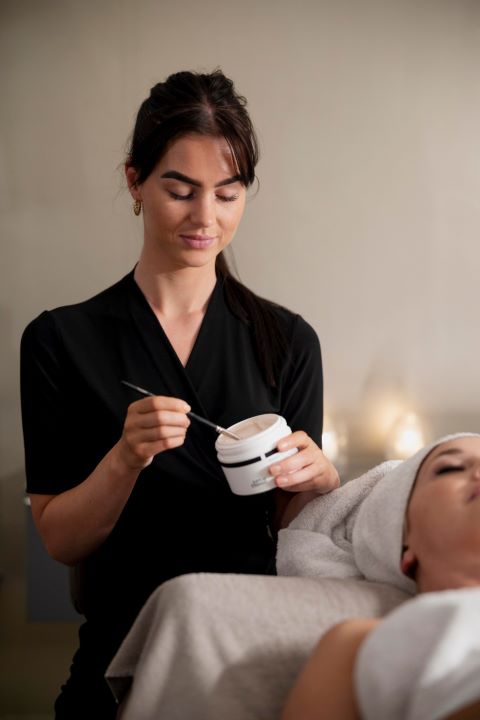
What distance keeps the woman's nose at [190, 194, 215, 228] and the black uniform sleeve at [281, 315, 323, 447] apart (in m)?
0.30

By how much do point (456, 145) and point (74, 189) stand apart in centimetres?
141

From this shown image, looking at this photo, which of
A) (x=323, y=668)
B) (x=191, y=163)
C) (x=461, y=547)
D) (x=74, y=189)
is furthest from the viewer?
(x=74, y=189)

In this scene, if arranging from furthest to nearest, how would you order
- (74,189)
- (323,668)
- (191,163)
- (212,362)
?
(74,189)
(212,362)
(191,163)
(323,668)

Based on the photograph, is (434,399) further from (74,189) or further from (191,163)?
(191,163)

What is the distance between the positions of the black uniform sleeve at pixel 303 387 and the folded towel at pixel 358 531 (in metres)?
0.19

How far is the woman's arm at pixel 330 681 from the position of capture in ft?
2.90

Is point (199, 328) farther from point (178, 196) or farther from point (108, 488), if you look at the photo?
point (108, 488)

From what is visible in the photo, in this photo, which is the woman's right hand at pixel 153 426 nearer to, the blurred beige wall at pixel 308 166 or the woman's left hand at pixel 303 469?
the woman's left hand at pixel 303 469

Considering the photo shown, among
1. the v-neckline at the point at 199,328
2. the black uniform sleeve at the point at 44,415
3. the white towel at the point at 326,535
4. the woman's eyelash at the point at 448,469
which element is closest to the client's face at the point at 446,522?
the woman's eyelash at the point at 448,469

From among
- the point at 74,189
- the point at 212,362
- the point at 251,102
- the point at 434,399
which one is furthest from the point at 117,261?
the point at 212,362

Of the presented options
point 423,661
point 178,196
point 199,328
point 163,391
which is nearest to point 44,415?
point 163,391

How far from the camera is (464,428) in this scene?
132 inches

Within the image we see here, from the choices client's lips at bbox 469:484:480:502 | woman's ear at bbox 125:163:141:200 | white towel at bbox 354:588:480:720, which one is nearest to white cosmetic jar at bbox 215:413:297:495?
client's lips at bbox 469:484:480:502

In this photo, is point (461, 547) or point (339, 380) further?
point (339, 380)
